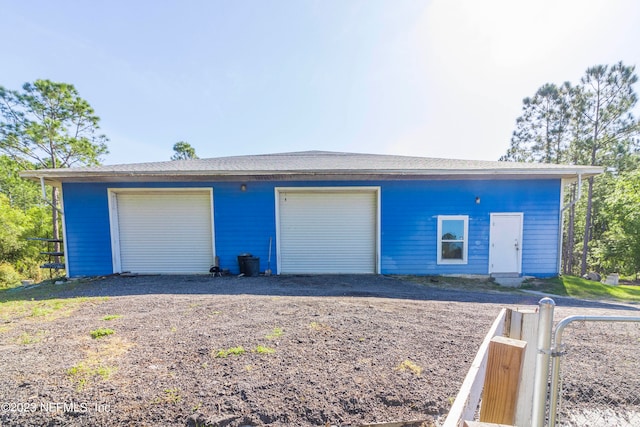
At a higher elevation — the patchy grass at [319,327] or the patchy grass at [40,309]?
the patchy grass at [319,327]

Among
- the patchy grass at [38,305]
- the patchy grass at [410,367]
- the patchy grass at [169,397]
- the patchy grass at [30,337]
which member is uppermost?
the patchy grass at [169,397]

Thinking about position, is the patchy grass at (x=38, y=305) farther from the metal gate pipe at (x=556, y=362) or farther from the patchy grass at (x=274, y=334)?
the metal gate pipe at (x=556, y=362)

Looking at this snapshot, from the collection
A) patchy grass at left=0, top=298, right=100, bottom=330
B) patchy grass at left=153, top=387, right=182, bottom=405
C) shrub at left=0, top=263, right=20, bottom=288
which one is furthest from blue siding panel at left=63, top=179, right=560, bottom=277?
patchy grass at left=153, top=387, right=182, bottom=405

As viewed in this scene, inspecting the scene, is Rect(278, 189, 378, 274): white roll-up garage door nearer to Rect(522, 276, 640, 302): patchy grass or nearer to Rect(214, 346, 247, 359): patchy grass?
Rect(522, 276, 640, 302): patchy grass

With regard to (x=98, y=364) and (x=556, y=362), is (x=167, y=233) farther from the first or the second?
(x=556, y=362)

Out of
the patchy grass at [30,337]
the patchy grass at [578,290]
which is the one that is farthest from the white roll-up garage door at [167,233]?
the patchy grass at [578,290]

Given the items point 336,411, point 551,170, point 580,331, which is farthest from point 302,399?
point 551,170

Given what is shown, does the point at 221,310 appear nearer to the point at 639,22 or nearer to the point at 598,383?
the point at 598,383

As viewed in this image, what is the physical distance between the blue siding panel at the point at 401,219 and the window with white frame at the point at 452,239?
0.49ft

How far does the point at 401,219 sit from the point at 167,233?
699 cm

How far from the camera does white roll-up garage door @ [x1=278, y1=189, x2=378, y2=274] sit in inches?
286

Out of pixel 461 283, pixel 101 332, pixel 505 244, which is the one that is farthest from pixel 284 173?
pixel 505 244

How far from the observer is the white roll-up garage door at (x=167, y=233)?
283 inches

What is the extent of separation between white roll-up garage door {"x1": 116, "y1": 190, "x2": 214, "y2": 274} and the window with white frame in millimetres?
6795
